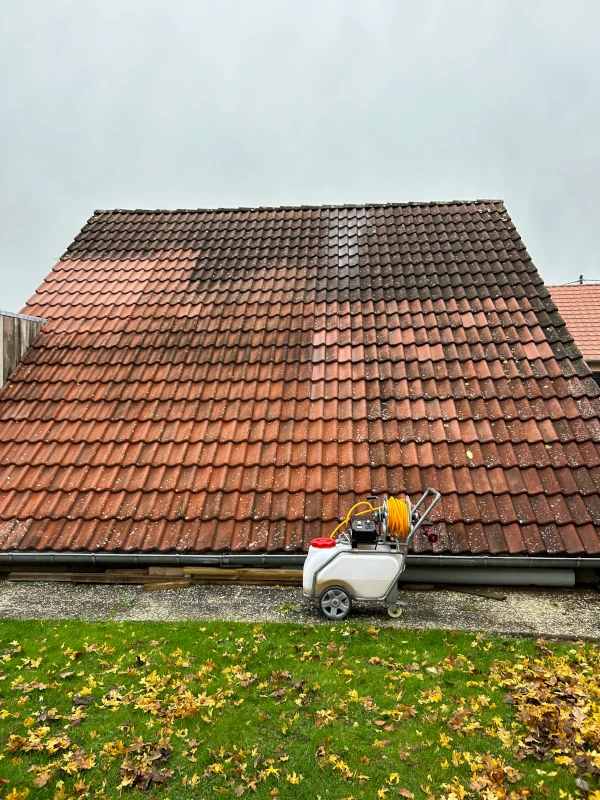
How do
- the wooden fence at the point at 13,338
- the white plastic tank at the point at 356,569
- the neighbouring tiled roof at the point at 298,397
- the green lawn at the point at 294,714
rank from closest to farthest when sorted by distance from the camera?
the green lawn at the point at 294,714
the white plastic tank at the point at 356,569
the neighbouring tiled roof at the point at 298,397
the wooden fence at the point at 13,338

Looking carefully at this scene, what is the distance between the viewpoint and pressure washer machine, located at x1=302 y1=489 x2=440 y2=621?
470 centimetres

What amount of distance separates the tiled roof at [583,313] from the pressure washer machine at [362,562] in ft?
48.4

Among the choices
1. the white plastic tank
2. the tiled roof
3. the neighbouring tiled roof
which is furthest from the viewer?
the tiled roof

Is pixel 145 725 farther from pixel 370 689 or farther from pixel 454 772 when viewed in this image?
pixel 454 772

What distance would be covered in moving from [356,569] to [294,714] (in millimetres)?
1456

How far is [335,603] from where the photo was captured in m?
4.80

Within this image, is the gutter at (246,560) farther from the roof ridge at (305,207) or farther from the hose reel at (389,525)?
the roof ridge at (305,207)

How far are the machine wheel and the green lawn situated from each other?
0.23m

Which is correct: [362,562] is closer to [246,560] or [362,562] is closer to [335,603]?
[335,603]

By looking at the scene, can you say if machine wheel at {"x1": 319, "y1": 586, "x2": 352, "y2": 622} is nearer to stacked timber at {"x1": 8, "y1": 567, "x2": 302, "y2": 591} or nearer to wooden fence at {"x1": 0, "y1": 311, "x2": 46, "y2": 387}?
stacked timber at {"x1": 8, "y1": 567, "x2": 302, "y2": 591}

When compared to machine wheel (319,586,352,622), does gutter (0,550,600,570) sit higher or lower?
higher

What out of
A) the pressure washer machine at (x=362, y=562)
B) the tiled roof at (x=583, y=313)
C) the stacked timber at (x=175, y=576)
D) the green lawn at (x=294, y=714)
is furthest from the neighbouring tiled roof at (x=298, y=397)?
the tiled roof at (x=583, y=313)

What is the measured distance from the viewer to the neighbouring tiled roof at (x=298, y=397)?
5.71 m

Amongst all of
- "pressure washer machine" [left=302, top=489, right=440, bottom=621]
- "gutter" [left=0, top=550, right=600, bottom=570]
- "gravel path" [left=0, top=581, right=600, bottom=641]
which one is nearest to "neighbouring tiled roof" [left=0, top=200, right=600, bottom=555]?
"gutter" [left=0, top=550, right=600, bottom=570]
